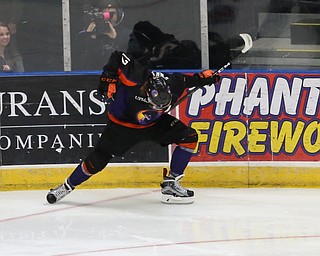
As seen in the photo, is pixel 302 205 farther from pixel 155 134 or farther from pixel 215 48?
pixel 215 48

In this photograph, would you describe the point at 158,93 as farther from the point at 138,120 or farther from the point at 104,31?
the point at 104,31

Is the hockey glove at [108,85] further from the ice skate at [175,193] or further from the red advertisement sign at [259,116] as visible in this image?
the red advertisement sign at [259,116]

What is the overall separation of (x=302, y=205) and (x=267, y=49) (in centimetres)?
139

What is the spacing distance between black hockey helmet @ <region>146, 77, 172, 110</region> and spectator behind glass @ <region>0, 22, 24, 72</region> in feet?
4.61

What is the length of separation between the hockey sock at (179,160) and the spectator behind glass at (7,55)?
139cm

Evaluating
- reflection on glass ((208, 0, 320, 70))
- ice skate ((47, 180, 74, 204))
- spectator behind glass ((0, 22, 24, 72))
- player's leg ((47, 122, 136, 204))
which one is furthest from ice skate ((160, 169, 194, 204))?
spectator behind glass ((0, 22, 24, 72))

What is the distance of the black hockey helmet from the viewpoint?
4066 mm

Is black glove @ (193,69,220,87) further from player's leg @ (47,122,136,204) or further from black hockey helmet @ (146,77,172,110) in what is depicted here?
player's leg @ (47,122,136,204)

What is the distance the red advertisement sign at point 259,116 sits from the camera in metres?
4.93

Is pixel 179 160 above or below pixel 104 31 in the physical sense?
below

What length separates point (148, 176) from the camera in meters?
4.97

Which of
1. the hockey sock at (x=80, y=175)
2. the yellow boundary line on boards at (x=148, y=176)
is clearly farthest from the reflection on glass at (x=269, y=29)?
the hockey sock at (x=80, y=175)

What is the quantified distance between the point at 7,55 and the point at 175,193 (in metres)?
1.65

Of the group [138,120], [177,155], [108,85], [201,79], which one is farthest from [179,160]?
[108,85]
